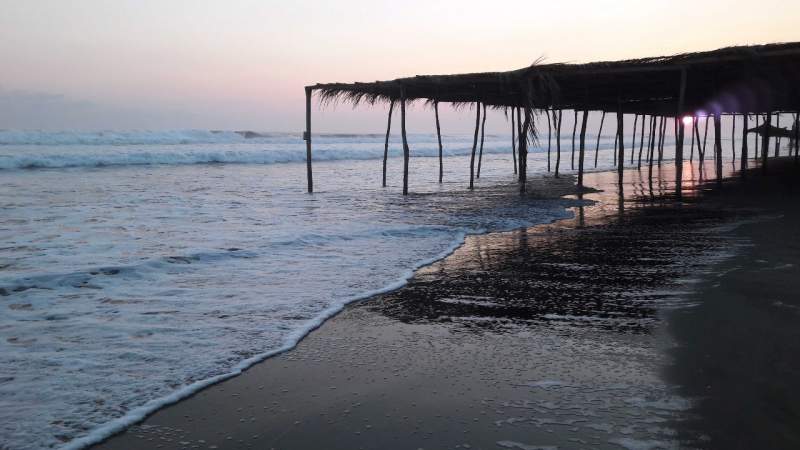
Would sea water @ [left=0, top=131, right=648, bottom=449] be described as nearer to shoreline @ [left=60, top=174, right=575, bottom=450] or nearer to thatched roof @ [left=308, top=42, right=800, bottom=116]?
shoreline @ [left=60, top=174, right=575, bottom=450]

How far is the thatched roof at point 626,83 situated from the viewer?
11586 mm

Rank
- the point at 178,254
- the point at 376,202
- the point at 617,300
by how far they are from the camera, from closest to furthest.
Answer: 1. the point at 617,300
2. the point at 178,254
3. the point at 376,202

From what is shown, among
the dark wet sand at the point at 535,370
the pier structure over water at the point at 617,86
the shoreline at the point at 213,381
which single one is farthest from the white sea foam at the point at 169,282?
the pier structure over water at the point at 617,86

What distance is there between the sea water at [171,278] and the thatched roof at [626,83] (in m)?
2.79

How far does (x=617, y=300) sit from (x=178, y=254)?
530cm

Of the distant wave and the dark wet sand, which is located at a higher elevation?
the distant wave

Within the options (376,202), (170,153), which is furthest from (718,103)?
(170,153)

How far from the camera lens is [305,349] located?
413 centimetres

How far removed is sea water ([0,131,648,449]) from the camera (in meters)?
3.49

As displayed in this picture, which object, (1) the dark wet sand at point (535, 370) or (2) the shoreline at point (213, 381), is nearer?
(1) the dark wet sand at point (535, 370)

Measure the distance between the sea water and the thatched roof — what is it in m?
2.79

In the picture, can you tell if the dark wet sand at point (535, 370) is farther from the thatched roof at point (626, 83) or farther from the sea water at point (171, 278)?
the thatched roof at point (626, 83)

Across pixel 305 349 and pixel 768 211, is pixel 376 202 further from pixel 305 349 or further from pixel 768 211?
pixel 305 349

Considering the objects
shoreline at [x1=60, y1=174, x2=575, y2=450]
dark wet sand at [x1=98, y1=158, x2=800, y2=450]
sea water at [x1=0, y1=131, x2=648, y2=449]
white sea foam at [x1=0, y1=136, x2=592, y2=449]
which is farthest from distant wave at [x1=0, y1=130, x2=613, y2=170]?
dark wet sand at [x1=98, y1=158, x2=800, y2=450]
